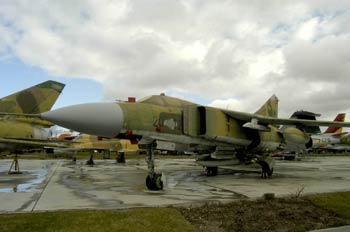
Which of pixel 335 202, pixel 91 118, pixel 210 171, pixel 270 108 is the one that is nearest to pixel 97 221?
pixel 91 118

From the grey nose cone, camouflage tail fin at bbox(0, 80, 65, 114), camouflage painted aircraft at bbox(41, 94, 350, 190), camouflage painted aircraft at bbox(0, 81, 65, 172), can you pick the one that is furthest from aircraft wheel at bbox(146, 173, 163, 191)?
camouflage tail fin at bbox(0, 80, 65, 114)

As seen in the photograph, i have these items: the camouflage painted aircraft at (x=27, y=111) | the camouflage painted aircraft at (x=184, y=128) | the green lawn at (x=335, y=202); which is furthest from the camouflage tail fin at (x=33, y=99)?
the green lawn at (x=335, y=202)

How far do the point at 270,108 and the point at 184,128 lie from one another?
920 centimetres

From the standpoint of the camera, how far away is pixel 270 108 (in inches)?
712

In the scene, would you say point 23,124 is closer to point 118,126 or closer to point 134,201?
point 118,126

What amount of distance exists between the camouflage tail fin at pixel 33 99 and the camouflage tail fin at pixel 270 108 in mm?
10295

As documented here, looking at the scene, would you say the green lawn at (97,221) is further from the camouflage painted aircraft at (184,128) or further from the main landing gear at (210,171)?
the main landing gear at (210,171)

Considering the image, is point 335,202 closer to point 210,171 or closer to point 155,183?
point 155,183

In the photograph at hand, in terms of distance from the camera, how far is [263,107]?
1775cm

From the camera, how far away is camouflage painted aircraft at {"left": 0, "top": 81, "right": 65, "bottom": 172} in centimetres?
1455

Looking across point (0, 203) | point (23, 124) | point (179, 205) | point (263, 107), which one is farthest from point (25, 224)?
point (263, 107)

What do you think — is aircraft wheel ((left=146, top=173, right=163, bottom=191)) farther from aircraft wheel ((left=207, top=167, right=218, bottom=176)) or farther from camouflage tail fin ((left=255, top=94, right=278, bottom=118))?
camouflage tail fin ((left=255, top=94, right=278, bottom=118))

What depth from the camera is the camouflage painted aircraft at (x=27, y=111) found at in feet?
47.7

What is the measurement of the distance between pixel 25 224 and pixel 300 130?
12396 mm
